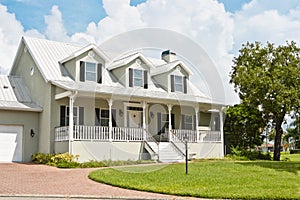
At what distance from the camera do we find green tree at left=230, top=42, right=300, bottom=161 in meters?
22.5

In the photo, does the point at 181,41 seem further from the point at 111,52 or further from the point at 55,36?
the point at 55,36

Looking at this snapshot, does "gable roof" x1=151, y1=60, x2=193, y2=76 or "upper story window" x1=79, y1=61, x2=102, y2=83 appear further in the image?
"gable roof" x1=151, y1=60, x2=193, y2=76

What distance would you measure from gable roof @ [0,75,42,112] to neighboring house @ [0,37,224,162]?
0.19 feet

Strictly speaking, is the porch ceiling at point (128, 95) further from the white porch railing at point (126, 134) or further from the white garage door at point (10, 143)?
the white garage door at point (10, 143)

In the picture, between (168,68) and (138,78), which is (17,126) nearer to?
(138,78)

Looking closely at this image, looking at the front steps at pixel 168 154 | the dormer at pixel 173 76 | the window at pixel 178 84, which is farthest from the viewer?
the window at pixel 178 84

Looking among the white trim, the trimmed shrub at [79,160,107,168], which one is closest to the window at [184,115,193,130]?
the trimmed shrub at [79,160,107,168]

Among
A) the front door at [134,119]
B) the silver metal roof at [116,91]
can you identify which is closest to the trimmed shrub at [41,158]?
the silver metal roof at [116,91]

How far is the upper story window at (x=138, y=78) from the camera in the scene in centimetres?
2436

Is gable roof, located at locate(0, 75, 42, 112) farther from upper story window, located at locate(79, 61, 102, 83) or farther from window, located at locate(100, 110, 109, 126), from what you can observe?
window, located at locate(100, 110, 109, 126)

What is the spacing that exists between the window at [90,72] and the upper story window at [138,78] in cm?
256

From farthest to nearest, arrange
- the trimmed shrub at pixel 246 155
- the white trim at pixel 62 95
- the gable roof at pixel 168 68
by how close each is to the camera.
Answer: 1. the gable roof at pixel 168 68
2. the trimmed shrub at pixel 246 155
3. the white trim at pixel 62 95

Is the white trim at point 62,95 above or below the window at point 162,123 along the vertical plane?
above

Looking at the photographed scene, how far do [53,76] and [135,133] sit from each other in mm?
5880
